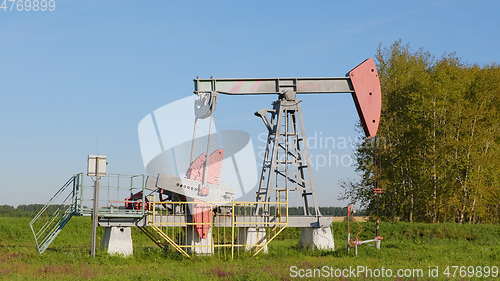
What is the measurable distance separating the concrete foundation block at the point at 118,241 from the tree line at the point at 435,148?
740 inches

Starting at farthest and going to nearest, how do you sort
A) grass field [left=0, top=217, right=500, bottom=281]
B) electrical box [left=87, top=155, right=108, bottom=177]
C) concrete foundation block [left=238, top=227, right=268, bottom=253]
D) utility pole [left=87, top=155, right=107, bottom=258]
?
concrete foundation block [left=238, top=227, right=268, bottom=253] → electrical box [left=87, top=155, right=108, bottom=177] → utility pole [left=87, top=155, right=107, bottom=258] → grass field [left=0, top=217, right=500, bottom=281]

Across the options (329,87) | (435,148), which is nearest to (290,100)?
(329,87)

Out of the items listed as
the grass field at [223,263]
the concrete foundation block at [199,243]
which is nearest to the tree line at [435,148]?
the grass field at [223,263]

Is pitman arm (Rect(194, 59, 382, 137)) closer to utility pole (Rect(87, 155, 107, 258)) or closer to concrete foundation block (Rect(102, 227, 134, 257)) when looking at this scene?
utility pole (Rect(87, 155, 107, 258))

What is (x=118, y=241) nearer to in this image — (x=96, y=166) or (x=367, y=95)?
(x=96, y=166)

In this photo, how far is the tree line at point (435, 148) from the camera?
31.5 meters

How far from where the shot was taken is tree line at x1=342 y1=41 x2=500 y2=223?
3152cm

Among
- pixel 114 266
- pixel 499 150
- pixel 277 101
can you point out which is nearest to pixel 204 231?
pixel 114 266

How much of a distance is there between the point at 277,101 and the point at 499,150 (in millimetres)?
17719

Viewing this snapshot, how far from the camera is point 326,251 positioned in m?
18.2

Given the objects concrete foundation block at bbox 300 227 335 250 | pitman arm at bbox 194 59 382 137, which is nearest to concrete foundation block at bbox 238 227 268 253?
concrete foundation block at bbox 300 227 335 250

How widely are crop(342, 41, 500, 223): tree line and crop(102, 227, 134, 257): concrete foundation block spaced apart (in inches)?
740

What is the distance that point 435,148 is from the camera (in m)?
32.4

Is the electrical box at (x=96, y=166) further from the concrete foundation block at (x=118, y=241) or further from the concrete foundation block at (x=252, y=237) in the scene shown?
the concrete foundation block at (x=252, y=237)
